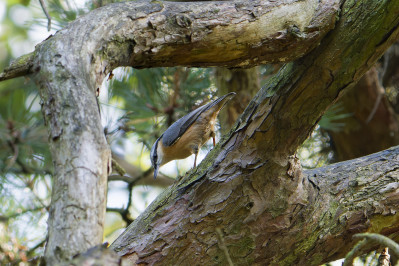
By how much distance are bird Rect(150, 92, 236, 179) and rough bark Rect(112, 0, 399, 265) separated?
0.76 meters

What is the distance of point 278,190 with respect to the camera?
67.2 inches

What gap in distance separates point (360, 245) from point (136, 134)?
7.20ft

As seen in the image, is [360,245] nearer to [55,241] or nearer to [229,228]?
[55,241]

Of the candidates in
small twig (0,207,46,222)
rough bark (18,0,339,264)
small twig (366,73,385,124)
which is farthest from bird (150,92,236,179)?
small twig (366,73,385,124)

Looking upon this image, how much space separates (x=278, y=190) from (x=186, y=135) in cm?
107

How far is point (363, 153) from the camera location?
324cm

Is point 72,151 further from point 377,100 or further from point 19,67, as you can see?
point 377,100

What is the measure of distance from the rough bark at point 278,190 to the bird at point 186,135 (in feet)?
2.49

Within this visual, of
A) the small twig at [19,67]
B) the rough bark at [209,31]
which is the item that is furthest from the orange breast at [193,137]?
the small twig at [19,67]

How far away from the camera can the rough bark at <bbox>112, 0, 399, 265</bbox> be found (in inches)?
61.7

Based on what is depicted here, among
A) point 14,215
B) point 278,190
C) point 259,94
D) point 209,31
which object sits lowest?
point 278,190

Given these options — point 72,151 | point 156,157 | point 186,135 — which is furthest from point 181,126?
point 72,151

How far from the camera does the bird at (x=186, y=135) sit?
2.55 m

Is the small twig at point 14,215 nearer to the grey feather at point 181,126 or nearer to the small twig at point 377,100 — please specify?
the grey feather at point 181,126
